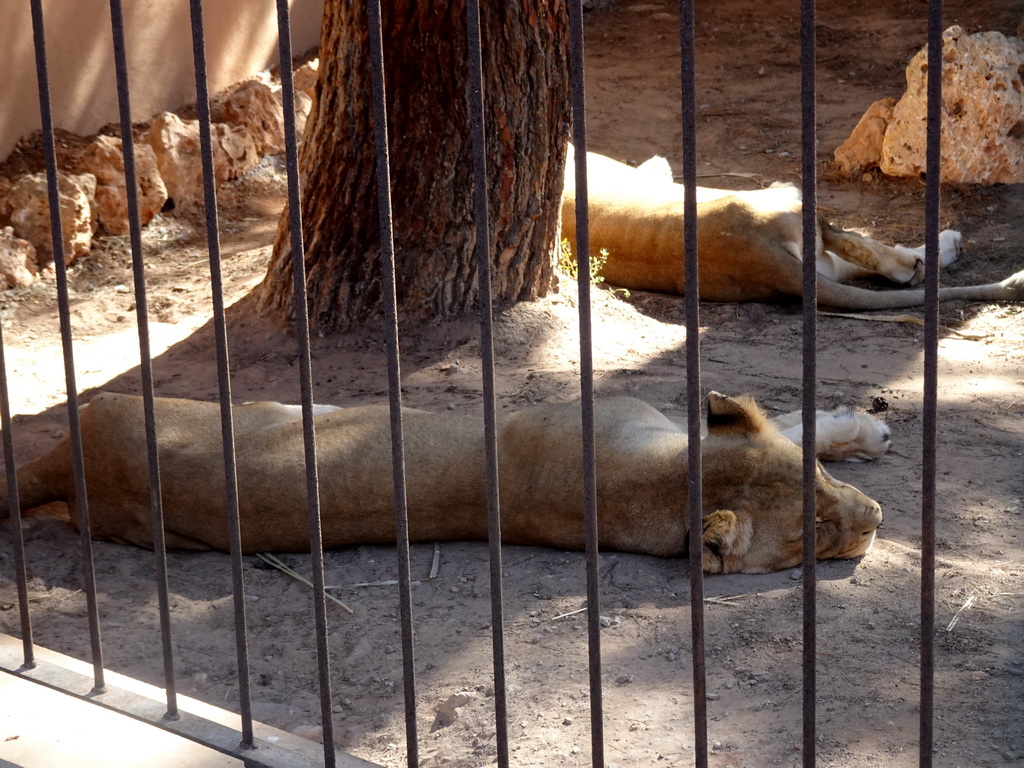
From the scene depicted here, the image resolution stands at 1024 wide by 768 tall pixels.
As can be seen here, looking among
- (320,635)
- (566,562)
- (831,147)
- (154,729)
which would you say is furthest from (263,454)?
(831,147)

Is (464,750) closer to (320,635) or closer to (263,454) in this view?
(320,635)

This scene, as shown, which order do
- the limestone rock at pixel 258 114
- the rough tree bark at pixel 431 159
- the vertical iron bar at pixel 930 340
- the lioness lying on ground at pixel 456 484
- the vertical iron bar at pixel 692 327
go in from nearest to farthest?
1. the vertical iron bar at pixel 930 340
2. the vertical iron bar at pixel 692 327
3. the lioness lying on ground at pixel 456 484
4. the rough tree bark at pixel 431 159
5. the limestone rock at pixel 258 114

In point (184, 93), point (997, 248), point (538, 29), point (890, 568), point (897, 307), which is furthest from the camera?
point (184, 93)

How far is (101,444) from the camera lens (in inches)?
155

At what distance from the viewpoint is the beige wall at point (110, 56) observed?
303 inches

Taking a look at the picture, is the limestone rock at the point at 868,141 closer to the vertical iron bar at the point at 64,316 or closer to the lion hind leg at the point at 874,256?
the lion hind leg at the point at 874,256

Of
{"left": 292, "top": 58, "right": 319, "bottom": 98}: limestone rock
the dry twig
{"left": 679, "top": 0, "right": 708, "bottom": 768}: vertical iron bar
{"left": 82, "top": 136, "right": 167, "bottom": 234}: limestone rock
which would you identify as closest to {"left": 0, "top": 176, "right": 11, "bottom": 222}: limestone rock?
{"left": 82, "top": 136, "right": 167, "bottom": 234}: limestone rock

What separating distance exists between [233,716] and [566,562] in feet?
5.15

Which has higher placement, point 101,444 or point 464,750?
point 101,444

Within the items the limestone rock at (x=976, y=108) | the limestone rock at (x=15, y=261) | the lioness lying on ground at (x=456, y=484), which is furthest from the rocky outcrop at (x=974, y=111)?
the limestone rock at (x=15, y=261)

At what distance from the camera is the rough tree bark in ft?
17.8

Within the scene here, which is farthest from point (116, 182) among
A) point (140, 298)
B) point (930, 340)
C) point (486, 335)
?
point (930, 340)

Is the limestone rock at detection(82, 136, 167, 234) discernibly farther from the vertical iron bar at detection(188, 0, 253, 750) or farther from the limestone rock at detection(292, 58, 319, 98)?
the vertical iron bar at detection(188, 0, 253, 750)

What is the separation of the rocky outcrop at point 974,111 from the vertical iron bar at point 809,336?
6.74 m
